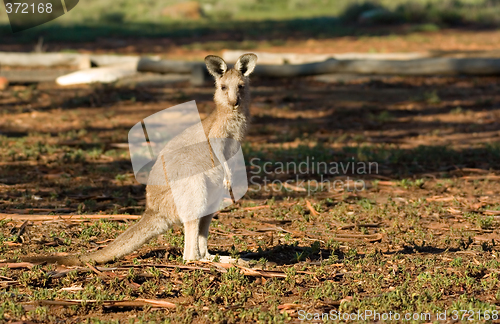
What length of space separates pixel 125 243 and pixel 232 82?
4.65 feet

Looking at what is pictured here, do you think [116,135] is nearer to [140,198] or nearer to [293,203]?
Result: [140,198]

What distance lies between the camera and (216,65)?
14.2 feet

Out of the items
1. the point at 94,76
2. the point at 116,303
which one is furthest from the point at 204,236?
the point at 94,76

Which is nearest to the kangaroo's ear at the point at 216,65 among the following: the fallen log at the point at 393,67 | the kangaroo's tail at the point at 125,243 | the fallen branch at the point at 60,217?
the kangaroo's tail at the point at 125,243

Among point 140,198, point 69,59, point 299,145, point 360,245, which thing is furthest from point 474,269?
point 69,59

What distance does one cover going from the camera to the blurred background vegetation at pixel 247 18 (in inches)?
826

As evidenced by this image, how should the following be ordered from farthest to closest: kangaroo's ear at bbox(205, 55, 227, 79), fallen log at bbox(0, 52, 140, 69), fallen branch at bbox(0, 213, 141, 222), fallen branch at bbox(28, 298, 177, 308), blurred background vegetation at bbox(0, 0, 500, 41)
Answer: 1. blurred background vegetation at bbox(0, 0, 500, 41)
2. fallen log at bbox(0, 52, 140, 69)
3. fallen branch at bbox(0, 213, 141, 222)
4. kangaroo's ear at bbox(205, 55, 227, 79)
5. fallen branch at bbox(28, 298, 177, 308)

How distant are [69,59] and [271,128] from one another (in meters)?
5.88

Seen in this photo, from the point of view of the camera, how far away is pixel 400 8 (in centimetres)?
2419

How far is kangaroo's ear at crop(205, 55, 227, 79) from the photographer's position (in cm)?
424

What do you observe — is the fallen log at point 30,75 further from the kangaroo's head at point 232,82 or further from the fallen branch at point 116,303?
the fallen branch at point 116,303

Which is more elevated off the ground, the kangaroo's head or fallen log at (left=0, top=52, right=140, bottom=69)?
fallen log at (left=0, top=52, right=140, bottom=69)

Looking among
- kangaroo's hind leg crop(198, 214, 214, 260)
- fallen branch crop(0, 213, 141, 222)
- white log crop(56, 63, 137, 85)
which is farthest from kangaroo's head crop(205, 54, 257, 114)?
white log crop(56, 63, 137, 85)

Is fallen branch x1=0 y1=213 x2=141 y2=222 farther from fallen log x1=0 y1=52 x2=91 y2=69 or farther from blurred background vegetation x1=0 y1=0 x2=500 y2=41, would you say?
blurred background vegetation x1=0 y1=0 x2=500 y2=41
